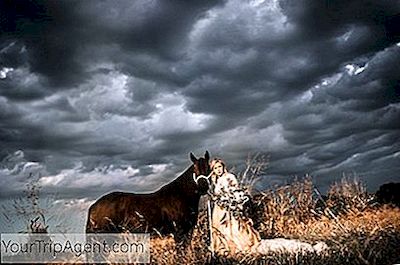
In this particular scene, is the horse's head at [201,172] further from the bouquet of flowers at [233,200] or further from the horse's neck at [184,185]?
the bouquet of flowers at [233,200]

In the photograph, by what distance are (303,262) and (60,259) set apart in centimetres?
491

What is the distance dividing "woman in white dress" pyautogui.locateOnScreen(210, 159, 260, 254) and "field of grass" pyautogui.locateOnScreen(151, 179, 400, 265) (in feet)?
1.73

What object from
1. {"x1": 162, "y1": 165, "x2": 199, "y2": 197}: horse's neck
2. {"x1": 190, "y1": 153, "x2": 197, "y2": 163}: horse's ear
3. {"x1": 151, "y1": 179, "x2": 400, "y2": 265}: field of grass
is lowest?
{"x1": 151, "y1": 179, "x2": 400, "y2": 265}: field of grass

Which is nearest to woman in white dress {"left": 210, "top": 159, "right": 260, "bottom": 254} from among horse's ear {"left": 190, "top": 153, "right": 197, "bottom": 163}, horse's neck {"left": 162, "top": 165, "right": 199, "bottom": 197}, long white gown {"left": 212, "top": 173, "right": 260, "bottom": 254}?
long white gown {"left": 212, "top": 173, "right": 260, "bottom": 254}

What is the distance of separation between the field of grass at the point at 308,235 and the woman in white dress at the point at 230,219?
1.73 ft

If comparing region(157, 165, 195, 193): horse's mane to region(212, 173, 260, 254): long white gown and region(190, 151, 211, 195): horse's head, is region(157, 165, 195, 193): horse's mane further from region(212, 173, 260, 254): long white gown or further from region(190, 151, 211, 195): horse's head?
region(212, 173, 260, 254): long white gown

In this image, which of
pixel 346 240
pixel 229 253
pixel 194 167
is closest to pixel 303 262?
pixel 346 240

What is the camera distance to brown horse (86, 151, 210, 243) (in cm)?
1434

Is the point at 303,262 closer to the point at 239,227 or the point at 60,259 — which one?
the point at 239,227

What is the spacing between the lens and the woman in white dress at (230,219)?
11938 mm

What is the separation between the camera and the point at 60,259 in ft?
35.2

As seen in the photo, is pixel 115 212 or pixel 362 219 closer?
pixel 362 219

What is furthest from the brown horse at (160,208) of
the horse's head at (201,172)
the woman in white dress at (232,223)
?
the woman in white dress at (232,223)

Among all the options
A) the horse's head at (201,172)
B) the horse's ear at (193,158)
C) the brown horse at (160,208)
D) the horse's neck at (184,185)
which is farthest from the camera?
the horse's neck at (184,185)
